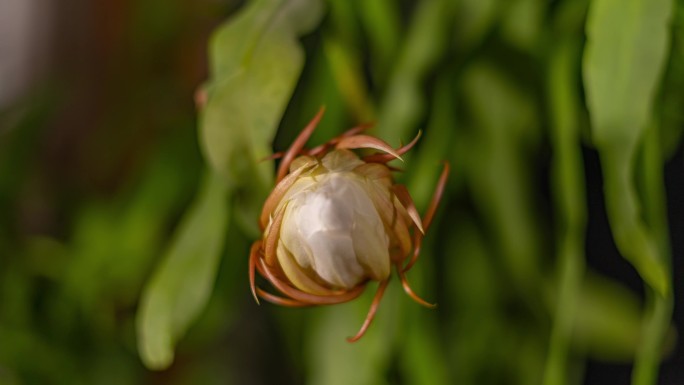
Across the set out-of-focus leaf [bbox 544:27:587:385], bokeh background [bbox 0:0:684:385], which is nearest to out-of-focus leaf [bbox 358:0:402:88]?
bokeh background [bbox 0:0:684:385]

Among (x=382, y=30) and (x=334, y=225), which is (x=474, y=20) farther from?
(x=334, y=225)

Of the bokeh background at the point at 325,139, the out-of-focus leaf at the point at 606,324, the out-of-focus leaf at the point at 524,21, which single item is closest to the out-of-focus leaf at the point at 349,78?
the bokeh background at the point at 325,139

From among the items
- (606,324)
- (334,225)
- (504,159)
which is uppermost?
(334,225)

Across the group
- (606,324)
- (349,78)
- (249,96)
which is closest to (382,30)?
(349,78)

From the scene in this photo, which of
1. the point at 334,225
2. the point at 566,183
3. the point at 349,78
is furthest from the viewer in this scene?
the point at 349,78

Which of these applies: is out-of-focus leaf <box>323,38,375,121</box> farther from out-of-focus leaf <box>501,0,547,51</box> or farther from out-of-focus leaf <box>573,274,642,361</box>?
out-of-focus leaf <box>573,274,642,361</box>

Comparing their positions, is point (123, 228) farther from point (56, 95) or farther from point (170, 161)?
point (56, 95)

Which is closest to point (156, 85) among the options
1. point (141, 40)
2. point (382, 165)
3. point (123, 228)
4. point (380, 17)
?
point (141, 40)

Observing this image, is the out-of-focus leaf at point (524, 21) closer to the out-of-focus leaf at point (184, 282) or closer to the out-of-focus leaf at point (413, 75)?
the out-of-focus leaf at point (413, 75)
